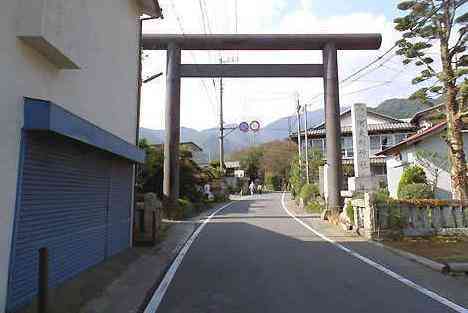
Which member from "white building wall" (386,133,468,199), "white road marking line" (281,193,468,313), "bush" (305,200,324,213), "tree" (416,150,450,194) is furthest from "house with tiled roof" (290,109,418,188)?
"white road marking line" (281,193,468,313)

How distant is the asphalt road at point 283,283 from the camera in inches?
245

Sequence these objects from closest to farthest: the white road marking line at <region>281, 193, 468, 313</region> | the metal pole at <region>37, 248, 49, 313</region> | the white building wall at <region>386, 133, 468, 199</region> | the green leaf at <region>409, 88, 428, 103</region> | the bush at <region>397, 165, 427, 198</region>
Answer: the metal pole at <region>37, 248, 49, 313</region> < the white road marking line at <region>281, 193, 468, 313</region> < the green leaf at <region>409, 88, 428, 103</region> < the bush at <region>397, 165, 427, 198</region> < the white building wall at <region>386, 133, 468, 199</region>

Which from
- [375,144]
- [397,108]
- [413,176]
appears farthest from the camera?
[397,108]

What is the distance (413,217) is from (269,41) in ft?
37.3

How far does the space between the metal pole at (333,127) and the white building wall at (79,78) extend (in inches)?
443

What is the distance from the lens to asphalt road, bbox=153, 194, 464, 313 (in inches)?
245

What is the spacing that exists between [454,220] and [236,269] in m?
8.73

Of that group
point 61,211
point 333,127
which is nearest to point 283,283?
point 61,211

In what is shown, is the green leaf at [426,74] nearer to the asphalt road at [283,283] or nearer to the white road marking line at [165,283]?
the asphalt road at [283,283]

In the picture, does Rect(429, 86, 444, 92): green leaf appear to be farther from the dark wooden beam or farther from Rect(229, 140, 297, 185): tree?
Rect(229, 140, 297, 185): tree

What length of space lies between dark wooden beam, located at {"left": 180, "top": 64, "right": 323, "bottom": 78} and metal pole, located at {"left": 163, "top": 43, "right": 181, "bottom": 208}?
2.08 ft

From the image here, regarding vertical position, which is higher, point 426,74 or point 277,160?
point 277,160

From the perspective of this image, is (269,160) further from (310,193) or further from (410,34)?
(410,34)

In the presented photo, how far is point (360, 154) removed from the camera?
19.0 m
